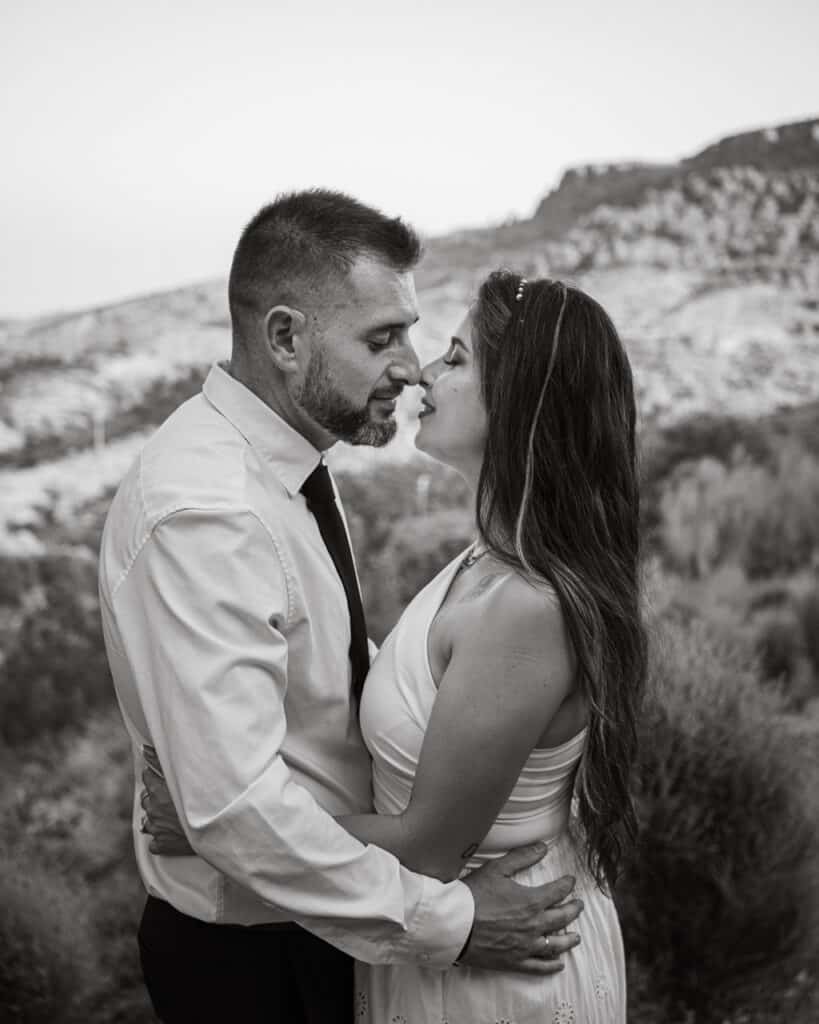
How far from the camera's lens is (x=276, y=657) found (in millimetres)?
1379

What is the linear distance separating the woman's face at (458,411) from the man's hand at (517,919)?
647mm

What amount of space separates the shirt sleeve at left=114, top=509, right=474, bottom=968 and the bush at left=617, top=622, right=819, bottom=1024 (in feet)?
5.24

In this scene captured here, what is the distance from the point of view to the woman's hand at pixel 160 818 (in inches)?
61.8

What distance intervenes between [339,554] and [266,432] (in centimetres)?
24

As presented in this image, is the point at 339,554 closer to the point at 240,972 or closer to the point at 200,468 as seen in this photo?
the point at 200,468

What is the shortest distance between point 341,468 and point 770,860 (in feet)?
6.93

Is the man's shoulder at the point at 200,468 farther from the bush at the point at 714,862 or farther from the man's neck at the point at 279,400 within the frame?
the bush at the point at 714,862

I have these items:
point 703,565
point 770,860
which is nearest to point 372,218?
point 770,860

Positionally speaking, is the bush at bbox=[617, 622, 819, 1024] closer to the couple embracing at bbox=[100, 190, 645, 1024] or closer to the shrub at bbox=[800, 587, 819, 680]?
the shrub at bbox=[800, 587, 819, 680]

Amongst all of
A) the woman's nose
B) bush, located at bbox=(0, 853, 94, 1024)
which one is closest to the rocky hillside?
bush, located at bbox=(0, 853, 94, 1024)

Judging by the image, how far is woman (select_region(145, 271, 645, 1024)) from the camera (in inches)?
57.1

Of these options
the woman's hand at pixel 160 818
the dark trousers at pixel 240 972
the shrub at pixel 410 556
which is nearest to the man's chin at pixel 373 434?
the woman's hand at pixel 160 818

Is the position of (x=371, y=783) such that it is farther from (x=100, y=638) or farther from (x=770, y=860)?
(x=100, y=638)

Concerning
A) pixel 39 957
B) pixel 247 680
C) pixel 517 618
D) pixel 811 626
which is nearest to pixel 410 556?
pixel 811 626
